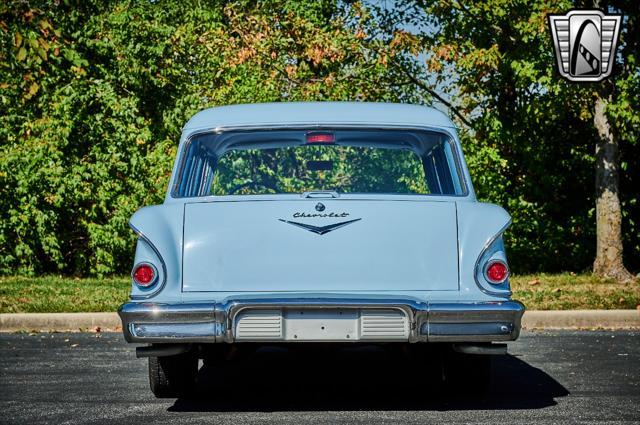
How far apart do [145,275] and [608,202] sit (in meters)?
11.1

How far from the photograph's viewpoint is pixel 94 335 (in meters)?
10.8

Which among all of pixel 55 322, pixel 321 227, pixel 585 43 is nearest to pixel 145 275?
pixel 321 227

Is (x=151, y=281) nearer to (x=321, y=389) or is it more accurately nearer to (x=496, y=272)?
(x=321, y=389)

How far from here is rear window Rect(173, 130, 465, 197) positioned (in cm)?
696

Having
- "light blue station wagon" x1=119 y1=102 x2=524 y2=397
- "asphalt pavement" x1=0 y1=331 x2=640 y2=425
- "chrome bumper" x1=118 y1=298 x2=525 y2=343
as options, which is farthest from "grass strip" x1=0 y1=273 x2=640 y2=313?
"chrome bumper" x1=118 y1=298 x2=525 y2=343

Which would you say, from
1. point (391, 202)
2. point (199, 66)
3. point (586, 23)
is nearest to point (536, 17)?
point (586, 23)

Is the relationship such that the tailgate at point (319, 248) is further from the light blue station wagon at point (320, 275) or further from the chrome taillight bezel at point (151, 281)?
the chrome taillight bezel at point (151, 281)

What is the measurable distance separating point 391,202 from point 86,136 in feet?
37.7

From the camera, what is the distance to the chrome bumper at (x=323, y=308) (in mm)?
5898

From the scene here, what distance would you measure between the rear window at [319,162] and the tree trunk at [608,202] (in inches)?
367

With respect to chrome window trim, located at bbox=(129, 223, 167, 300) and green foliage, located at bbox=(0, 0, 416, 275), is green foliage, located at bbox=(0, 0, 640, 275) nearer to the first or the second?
green foliage, located at bbox=(0, 0, 416, 275)

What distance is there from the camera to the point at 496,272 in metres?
6.17

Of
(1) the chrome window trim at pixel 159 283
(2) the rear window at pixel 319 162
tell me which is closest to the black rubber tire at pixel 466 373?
(2) the rear window at pixel 319 162

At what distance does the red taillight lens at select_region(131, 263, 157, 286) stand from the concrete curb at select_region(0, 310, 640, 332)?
17.3 ft
